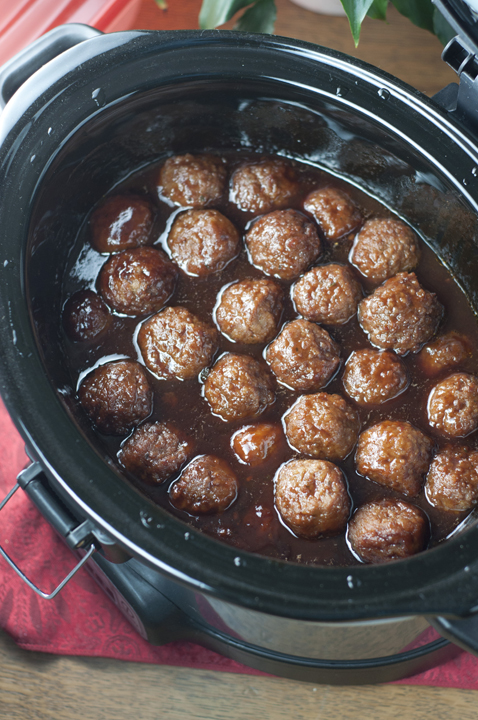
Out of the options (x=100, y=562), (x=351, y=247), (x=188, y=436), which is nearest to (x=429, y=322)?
(x=351, y=247)

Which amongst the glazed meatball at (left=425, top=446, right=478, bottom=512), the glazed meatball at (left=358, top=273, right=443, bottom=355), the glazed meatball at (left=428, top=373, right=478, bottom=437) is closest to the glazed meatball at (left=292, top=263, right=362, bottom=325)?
the glazed meatball at (left=358, top=273, right=443, bottom=355)

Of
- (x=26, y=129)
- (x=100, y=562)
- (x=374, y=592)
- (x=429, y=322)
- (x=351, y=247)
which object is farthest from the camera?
(x=351, y=247)

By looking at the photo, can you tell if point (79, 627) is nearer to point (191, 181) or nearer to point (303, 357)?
point (303, 357)

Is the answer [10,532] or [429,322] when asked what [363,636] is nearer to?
[429,322]

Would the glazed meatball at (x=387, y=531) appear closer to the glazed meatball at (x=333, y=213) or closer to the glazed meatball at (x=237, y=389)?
the glazed meatball at (x=237, y=389)

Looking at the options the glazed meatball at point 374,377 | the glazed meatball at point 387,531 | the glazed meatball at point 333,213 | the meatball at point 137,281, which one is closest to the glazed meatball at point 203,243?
the meatball at point 137,281

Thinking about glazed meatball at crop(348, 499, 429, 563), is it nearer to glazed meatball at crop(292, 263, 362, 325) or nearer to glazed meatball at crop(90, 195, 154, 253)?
glazed meatball at crop(292, 263, 362, 325)
